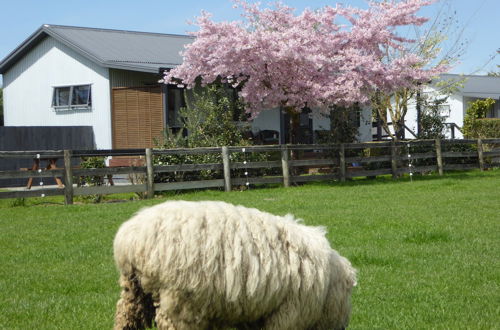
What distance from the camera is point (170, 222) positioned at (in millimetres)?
3725

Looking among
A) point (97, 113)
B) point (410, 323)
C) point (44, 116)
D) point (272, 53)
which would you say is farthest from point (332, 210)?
point (44, 116)

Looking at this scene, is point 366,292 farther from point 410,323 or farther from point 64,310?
point 64,310

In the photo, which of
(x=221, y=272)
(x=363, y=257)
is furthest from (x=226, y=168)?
(x=221, y=272)

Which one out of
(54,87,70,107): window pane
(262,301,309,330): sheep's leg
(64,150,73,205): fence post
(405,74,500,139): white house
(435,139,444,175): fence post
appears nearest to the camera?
(262,301,309,330): sheep's leg

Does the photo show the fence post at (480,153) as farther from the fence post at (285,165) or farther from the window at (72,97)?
the window at (72,97)

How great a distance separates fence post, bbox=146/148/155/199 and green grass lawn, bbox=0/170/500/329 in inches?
61.9

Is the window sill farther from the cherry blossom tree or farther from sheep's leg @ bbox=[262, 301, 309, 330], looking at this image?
sheep's leg @ bbox=[262, 301, 309, 330]

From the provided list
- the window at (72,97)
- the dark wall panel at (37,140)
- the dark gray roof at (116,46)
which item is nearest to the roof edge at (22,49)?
the dark gray roof at (116,46)

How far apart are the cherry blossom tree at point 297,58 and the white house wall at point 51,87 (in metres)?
4.29

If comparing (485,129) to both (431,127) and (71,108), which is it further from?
(71,108)

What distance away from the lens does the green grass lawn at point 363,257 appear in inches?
221

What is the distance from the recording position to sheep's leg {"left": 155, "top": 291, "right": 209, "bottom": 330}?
11.9 feet

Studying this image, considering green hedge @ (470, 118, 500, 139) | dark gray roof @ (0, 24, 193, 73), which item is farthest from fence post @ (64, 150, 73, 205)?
green hedge @ (470, 118, 500, 139)

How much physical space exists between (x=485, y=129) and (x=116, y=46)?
15.8m
